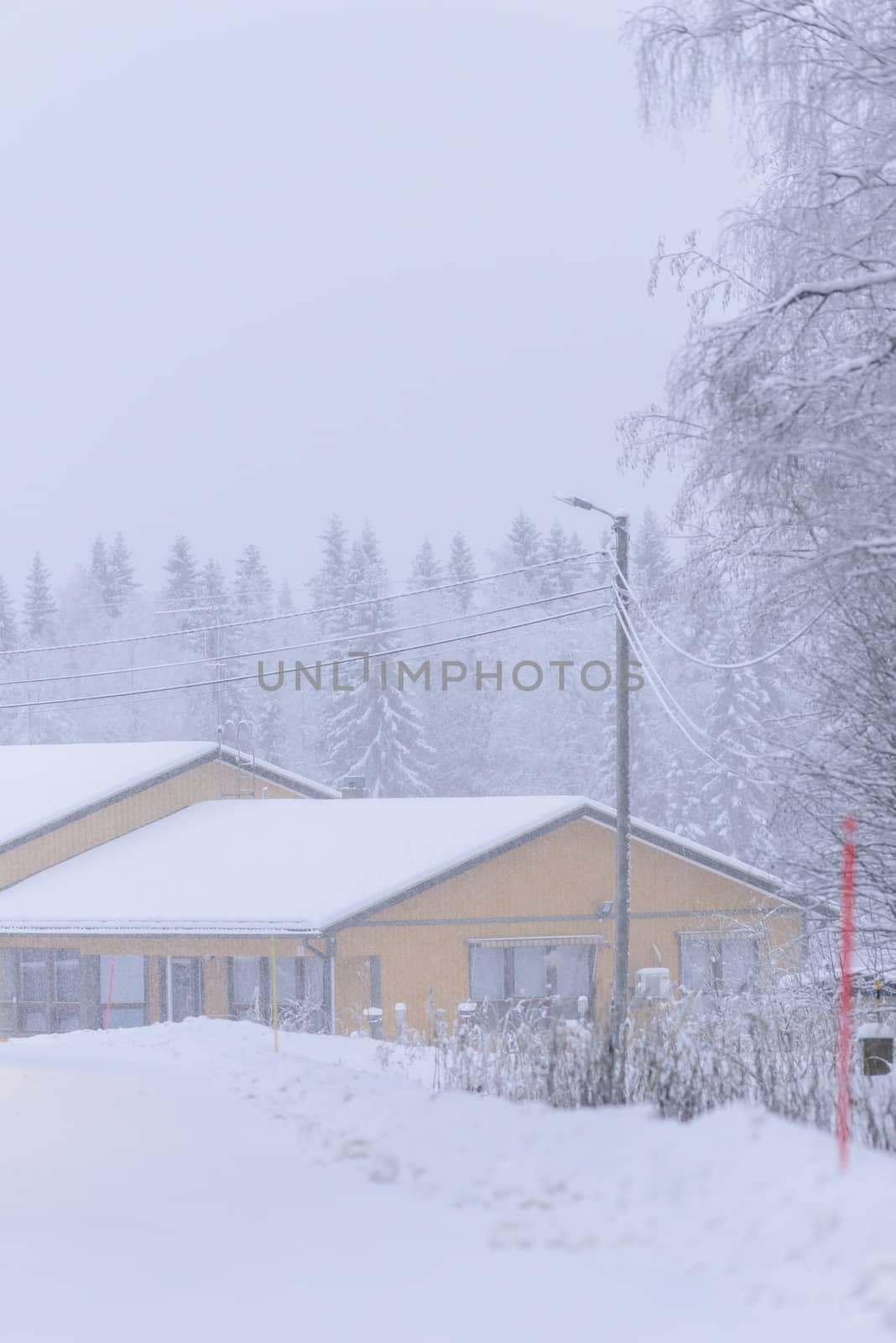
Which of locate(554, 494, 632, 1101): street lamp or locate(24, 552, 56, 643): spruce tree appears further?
locate(24, 552, 56, 643): spruce tree

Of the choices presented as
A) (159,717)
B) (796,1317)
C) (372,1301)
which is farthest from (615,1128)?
(159,717)

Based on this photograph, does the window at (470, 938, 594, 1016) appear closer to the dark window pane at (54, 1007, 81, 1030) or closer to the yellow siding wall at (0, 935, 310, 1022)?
the yellow siding wall at (0, 935, 310, 1022)

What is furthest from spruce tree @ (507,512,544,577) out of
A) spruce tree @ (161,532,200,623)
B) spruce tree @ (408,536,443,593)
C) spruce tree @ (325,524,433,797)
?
spruce tree @ (325,524,433,797)

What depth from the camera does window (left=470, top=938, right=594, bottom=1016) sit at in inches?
1169

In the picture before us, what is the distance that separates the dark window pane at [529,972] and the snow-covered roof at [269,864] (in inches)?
88.1

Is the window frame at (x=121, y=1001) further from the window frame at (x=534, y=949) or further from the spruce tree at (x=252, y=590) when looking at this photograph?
the spruce tree at (x=252, y=590)

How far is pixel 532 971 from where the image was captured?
30156 millimetres

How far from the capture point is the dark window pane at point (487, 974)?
29641mm

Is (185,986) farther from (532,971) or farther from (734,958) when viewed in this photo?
(734,958)

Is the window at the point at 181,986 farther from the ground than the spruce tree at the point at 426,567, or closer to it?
closer to it

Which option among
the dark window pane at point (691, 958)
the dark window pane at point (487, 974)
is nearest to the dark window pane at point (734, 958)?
the dark window pane at point (691, 958)

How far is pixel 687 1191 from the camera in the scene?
5.90 meters

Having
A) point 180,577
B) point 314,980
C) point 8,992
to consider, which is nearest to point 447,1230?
point 314,980

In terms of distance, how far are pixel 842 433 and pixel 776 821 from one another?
280 cm
